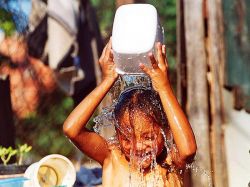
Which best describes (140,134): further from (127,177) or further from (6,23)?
(6,23)

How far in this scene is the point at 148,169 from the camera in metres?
3.02

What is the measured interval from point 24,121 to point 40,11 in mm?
1664

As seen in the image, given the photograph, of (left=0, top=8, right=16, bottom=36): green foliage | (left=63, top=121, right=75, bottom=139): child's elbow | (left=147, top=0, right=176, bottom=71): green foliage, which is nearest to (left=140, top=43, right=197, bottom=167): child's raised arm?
(left=63, top=121, right=75, bottom=139): child's elbow

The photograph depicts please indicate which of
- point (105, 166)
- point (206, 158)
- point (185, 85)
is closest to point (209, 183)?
point (206, 158)

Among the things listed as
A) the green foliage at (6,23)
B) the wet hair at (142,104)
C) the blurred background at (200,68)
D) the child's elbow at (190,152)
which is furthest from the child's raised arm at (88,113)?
the green foliage at (6,23)

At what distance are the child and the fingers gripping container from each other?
0.05 m

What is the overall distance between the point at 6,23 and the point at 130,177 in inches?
224

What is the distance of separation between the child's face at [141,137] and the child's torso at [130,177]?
7 cm

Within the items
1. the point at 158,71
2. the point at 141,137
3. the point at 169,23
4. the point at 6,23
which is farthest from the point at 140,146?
the point at 169,23

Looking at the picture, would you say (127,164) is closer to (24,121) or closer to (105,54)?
(105,54)

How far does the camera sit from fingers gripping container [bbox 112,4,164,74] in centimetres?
287

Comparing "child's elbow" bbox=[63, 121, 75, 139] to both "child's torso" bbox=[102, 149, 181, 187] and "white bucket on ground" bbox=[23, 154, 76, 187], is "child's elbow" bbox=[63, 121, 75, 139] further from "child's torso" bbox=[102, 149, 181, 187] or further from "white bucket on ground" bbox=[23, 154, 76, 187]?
"white bucket on ground" bbox=[23, 154, 76, 187]

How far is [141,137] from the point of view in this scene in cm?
290

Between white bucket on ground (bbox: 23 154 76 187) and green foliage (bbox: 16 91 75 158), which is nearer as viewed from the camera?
white bucket on ground (bbox: 23 154 76 187)
